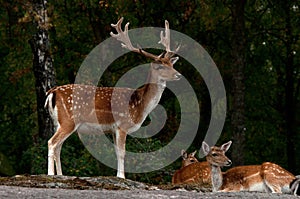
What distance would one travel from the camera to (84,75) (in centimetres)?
2352

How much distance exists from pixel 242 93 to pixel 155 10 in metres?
5.13

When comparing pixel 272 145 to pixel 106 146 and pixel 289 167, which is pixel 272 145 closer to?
pixel 289 167

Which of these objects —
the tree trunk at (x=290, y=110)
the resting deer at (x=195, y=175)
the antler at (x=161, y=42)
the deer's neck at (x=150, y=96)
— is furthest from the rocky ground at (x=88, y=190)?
the tree trunk at (x=290, y=110)

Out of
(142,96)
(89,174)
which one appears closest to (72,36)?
(89,174)

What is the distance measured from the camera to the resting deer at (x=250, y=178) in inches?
567

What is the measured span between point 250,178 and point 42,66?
17.9 feet

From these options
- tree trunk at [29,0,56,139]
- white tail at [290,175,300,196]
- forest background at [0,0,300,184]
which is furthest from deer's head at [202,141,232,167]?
tree trunk at [29,0,56,139]

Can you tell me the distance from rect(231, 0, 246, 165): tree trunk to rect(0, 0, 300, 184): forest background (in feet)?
0.08

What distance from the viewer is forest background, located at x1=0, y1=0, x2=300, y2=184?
20.9 meters

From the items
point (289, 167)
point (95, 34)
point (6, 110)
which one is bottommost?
point (289, 167)

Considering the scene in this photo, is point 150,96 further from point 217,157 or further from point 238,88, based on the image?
point 238,88

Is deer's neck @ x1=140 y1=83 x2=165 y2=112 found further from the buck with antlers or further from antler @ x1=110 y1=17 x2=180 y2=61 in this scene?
antler @ x1=110 y1=17 x2=180 y2=61

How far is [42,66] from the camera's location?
18.2m

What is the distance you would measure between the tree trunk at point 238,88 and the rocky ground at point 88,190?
801 cm
